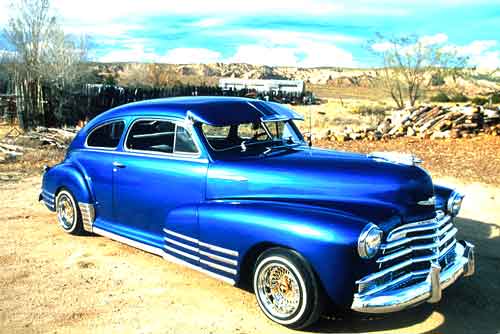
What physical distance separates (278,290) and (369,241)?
873mm

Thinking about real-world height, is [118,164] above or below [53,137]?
above

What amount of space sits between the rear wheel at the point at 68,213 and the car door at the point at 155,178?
34.0 inches

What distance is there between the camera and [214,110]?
491 centimetres

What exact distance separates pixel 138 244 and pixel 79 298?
0.86 m

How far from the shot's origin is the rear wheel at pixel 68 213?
6.16m

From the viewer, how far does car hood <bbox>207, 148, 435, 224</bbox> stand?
398 centimetres

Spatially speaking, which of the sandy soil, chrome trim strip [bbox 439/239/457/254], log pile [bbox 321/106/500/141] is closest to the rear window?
the sandy soil

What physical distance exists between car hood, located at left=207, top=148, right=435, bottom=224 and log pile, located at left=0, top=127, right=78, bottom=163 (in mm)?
9486

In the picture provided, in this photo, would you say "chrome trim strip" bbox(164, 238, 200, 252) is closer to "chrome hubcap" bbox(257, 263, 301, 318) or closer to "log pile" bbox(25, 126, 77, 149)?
"chrome hubcap" bbox(257, 263, 301, 318)

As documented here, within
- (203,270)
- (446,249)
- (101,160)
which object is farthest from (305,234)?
(101,160)

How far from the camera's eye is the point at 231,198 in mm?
4414

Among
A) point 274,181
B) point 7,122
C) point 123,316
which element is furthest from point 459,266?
point 7,122

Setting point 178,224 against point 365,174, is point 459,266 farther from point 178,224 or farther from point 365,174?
point 178,224

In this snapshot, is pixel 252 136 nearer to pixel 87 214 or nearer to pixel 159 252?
pixel 159 252
